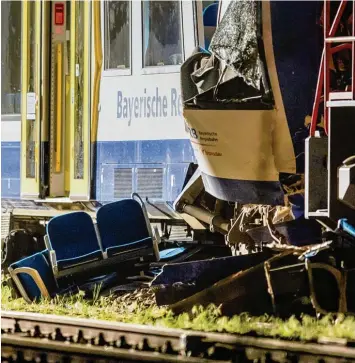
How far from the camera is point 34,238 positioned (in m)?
6.47

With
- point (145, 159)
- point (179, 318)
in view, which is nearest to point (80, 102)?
point (145, 159)

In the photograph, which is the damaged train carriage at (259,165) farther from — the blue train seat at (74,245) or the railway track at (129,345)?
the blue train seat at (74,245)

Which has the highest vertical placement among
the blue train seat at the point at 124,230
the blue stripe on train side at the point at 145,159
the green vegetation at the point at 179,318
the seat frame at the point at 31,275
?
the blue stripe on train side at the point at 145,159

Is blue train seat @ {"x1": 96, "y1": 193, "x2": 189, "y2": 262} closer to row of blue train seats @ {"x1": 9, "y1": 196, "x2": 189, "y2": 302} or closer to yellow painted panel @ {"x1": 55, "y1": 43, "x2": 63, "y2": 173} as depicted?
row of blue train seats @ {"x1": 9, "y1": 196, "x2": 189, "y2": 302}

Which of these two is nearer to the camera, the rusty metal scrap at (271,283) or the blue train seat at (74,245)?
the rusty metal scrap at (271,283)

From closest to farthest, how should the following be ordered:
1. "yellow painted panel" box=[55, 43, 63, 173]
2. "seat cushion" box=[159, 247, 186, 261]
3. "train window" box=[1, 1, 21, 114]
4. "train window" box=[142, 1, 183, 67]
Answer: "train window" box=[142, 1, 183, 67] < "seat cushion" box=[159, 247, 186, 261] < "yellow painted panel" box=[55, 43, 63, 173] < "train window" box=[1, 1, 21, 114]

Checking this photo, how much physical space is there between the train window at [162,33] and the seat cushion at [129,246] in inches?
40.6

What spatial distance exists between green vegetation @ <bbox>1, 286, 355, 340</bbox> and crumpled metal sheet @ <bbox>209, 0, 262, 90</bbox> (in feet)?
4.07

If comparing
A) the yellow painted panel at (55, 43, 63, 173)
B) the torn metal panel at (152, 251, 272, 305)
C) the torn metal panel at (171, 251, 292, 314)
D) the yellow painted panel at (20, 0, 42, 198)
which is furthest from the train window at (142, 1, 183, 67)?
the torn metal panel at (171, 251, 292, 314)

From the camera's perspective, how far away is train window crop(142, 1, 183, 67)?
567 cm

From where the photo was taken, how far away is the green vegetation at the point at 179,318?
5152 mm

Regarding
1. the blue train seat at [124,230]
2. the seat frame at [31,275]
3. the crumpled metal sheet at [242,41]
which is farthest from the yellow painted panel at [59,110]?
the crumpled metal sheet at [242,41]

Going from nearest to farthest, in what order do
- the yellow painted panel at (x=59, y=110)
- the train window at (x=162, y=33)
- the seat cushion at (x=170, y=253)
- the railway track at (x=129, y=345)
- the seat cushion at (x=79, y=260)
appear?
the railway track at (x=129, y=345) < the train window at (x=162, y=33) < the seat cushion at (x=170, y=253) < the seat cushion at (x=79, y=260) < the yellow painted panel at (x=59, y=110)

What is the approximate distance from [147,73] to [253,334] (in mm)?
1609
